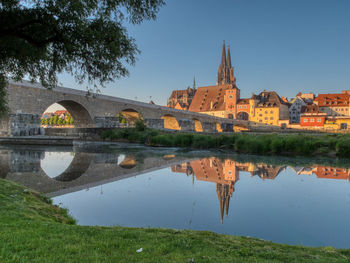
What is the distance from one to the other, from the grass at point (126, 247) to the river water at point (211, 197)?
141 centimetres

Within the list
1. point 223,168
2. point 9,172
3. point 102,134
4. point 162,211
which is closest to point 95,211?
point 162,211

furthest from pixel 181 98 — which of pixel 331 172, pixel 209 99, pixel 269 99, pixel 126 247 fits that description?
pixel 126 247

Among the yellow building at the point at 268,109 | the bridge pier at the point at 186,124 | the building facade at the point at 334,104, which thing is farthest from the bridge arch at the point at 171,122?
the building facade at the point at 334,104

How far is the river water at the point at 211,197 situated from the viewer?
5.10 m

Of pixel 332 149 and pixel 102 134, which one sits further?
pixel 102 134

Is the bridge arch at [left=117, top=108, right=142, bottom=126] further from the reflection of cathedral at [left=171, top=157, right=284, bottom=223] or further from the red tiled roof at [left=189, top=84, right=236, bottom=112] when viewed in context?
the red tiled roof at [left=189, top=84, right=236, bottom=112]

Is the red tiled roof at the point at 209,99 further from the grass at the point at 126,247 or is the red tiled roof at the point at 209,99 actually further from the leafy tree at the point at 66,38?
the grass at the point at 126,247

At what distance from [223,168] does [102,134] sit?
66.9 ft

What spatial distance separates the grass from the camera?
2.61 meters

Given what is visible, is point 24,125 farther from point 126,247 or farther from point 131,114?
point 126,247

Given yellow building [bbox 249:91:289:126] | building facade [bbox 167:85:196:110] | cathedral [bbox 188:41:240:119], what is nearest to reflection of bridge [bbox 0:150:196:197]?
yellow building [bbox 249:91:289:126]

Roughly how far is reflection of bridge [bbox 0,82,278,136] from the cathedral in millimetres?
17462

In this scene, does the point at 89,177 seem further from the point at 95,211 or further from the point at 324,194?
the point at 324,194

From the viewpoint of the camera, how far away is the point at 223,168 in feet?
39.4
